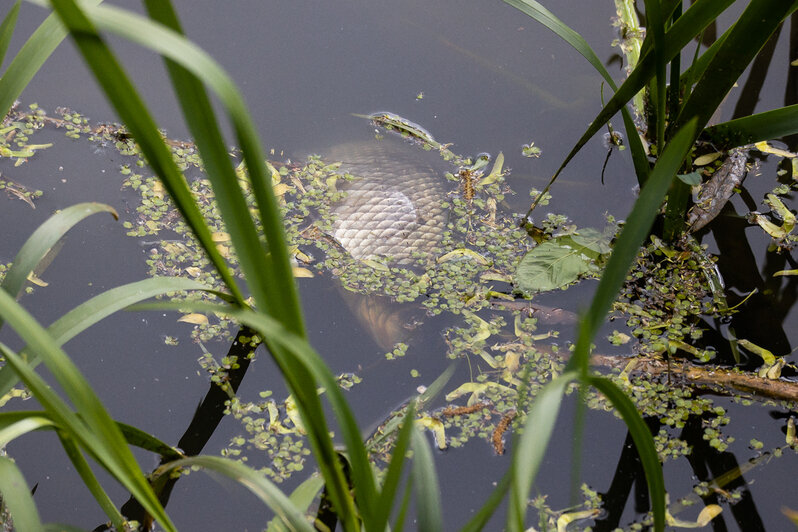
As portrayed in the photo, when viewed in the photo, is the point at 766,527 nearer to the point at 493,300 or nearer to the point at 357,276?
the point at 493,300

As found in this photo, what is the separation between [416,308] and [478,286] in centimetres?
15

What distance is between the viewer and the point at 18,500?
0.71 metres

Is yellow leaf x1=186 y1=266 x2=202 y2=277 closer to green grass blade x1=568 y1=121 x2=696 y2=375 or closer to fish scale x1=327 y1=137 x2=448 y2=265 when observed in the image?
fish scale x1=327 y1=137 x2=448 y2=265

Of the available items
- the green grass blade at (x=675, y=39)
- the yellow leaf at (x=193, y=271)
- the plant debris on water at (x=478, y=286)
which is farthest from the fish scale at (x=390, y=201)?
the green grass blade at (x=675, y=39)

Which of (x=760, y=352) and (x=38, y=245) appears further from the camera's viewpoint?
(x=760, y=352)

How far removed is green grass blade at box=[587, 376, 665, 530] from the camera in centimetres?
67

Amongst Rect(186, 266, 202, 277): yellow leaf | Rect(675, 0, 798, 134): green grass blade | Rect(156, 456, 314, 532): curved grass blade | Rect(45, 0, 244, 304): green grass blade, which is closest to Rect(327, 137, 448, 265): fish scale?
Rect(186, 266, 202, 277): yellow leaf

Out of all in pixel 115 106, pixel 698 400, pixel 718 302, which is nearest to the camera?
pixel 115 106

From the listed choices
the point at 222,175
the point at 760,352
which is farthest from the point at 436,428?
the point at 222,175

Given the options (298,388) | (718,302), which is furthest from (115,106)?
(718,302)

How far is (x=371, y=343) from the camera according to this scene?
1357mm

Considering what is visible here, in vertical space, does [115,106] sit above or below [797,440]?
above

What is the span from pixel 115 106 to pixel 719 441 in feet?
3.80

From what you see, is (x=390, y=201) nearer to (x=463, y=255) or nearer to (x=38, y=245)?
(x=463, y=255)
